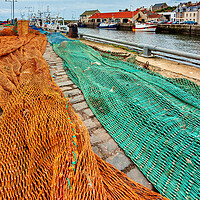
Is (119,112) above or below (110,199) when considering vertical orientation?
above

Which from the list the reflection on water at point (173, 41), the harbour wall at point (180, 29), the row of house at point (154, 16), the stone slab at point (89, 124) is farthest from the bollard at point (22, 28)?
the row of house at point (154, 16)

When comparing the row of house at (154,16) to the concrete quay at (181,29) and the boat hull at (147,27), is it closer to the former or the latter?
the boat hull at (147,27)

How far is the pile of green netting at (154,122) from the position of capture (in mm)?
1741

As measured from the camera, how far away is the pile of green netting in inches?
68.6

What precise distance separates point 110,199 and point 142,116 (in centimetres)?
135

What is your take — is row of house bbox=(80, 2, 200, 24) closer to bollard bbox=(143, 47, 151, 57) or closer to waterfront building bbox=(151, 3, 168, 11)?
waterfront building bbox=(151, 3, 168, 11)

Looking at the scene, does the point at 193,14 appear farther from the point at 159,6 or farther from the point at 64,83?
the point at 64,83

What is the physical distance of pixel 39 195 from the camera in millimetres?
1180

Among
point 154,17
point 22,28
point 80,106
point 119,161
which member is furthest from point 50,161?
point 154,17

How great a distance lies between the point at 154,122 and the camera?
87.9 inches

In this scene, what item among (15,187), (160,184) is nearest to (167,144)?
(160,184)

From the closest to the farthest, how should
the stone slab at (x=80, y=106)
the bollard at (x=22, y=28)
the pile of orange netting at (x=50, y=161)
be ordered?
the pile of orange netting at (x=50, y=161), the stone slab at (x=80, y=106), the bollard at (x=22, y=28)

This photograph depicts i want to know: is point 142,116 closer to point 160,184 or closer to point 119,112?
point 119,112

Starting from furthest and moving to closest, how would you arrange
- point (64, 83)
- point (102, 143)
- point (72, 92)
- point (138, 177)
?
point (64, 83) → point (72, 92) → point (102, 143) → point (138, 177)
